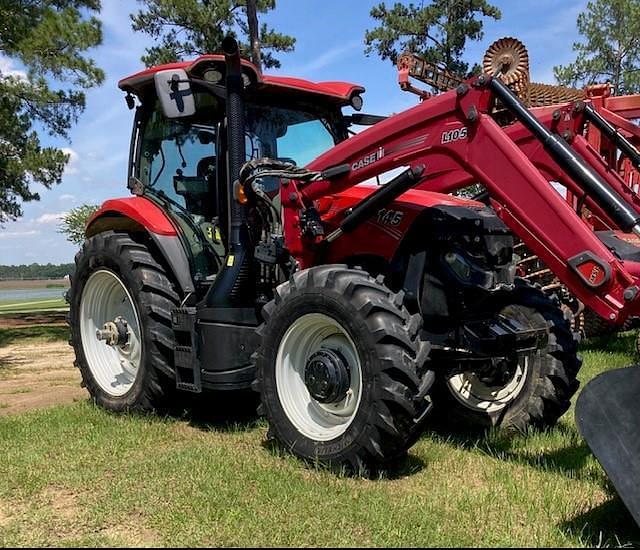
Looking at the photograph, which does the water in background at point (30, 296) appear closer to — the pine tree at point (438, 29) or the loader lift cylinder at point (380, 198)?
the pine tree at point (438, 29)

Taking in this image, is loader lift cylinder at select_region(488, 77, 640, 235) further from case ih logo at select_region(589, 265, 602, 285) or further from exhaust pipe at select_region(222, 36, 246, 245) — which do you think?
exhaust pipe at select_region(222, 36, 246, 245)

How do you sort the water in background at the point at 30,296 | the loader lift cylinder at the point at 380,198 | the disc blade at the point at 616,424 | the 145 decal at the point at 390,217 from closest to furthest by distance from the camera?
the disc blade at the point at 616,424 → the loader lift cylinder at the point at 380,198 → the 145 decal at the point at 390,217 → the water in background at the point at 30,296

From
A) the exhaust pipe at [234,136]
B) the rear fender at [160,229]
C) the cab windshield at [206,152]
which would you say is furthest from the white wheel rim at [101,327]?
the exhaust pipe at [234,136]

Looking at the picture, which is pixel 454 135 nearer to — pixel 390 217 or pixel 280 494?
pixel 390 217

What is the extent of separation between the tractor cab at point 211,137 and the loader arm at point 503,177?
731 mm

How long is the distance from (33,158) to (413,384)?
12.6 m

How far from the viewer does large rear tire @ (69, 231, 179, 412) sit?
522 centimetres

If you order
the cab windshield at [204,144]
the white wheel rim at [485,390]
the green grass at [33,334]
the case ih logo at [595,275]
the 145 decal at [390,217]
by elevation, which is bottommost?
the green grass at [33,334]

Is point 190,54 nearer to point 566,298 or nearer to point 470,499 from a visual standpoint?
point 566,298

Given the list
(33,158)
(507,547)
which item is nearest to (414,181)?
(507,547)

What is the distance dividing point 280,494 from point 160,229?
8.03 ft

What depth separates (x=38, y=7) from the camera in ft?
39.9

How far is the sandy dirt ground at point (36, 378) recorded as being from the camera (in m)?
6.55

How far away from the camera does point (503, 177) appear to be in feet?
12.8
